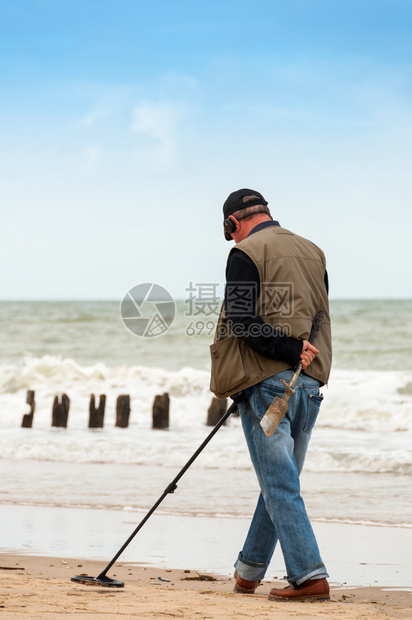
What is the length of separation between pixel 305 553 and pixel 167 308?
111 ft

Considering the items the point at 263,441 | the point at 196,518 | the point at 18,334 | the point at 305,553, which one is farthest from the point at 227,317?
the point at 18,334

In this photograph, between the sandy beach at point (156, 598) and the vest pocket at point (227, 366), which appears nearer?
the sandy beach at point (156, 598)

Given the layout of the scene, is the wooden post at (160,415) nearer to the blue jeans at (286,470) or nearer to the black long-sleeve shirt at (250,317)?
the blue jeans at (286,470)

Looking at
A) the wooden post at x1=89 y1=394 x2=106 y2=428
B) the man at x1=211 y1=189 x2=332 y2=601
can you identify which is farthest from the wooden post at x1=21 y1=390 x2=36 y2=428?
the man at x1=211 y1=189 x2=332 y2=601

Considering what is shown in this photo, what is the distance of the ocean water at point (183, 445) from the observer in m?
6.15

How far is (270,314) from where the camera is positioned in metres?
2.98

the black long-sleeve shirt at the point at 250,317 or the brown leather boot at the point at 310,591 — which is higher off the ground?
the black long-sleeve shirt at the point at 250,317

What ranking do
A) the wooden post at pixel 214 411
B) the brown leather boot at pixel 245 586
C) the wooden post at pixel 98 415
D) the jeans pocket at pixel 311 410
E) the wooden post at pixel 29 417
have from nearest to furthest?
the jeans pocket at pixel 311 410
the brown leather boot at pixel 245 586
the wooden post at pixel 29 417
the wooden post at pixel 98 415
the wooden post at pixel 214 411

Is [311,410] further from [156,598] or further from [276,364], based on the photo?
[156,598]

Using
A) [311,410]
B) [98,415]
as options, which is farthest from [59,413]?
[311,410]

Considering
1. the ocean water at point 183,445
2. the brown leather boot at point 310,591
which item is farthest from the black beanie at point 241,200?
the ocean water at point 183,445

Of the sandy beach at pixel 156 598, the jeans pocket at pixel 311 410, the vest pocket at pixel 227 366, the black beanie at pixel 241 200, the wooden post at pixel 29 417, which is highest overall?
the black beanie at pixel 241 200

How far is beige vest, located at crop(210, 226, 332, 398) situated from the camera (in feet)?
9.73

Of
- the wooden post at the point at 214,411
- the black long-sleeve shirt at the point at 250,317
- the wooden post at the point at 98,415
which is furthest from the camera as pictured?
the wooden post at the point at 214,411
